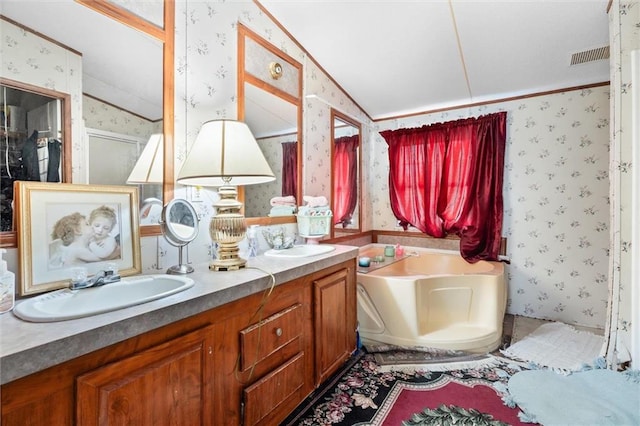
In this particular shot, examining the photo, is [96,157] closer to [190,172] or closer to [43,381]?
[190,172]

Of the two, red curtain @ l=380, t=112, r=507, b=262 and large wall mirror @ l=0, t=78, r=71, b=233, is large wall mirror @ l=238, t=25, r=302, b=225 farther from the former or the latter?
red curtain @ l=380, t=112, r=507, b=262

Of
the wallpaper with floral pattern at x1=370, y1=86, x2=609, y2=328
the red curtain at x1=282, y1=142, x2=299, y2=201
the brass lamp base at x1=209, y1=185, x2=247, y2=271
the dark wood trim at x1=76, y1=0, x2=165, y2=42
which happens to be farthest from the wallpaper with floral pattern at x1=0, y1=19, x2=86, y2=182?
the wallpaper with floral pattern at x1=370, y1=86, x2=609, y2=328

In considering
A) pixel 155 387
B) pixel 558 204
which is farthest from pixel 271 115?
pixel 558 204

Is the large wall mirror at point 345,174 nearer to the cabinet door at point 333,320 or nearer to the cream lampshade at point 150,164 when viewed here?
the cabinet door at point 333,320

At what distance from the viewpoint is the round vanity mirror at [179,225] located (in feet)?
4.24

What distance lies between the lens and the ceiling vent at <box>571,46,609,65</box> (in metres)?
2.21

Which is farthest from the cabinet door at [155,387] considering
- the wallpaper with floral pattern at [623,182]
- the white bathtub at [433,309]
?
the wallpaper with floral pattern at [623,182]

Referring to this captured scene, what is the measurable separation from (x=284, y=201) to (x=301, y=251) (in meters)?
0.41

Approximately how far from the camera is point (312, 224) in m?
2.29

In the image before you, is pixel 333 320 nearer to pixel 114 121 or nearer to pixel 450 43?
pixel 114 121

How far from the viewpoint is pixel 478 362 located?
6.89ft

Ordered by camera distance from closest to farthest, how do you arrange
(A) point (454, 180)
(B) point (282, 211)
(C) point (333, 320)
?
(C) point (333, 320), (B) point (282, 211), (A) point (454, 180)

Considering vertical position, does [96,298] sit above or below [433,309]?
above

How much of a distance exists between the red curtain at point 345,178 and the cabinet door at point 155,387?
2.14m
